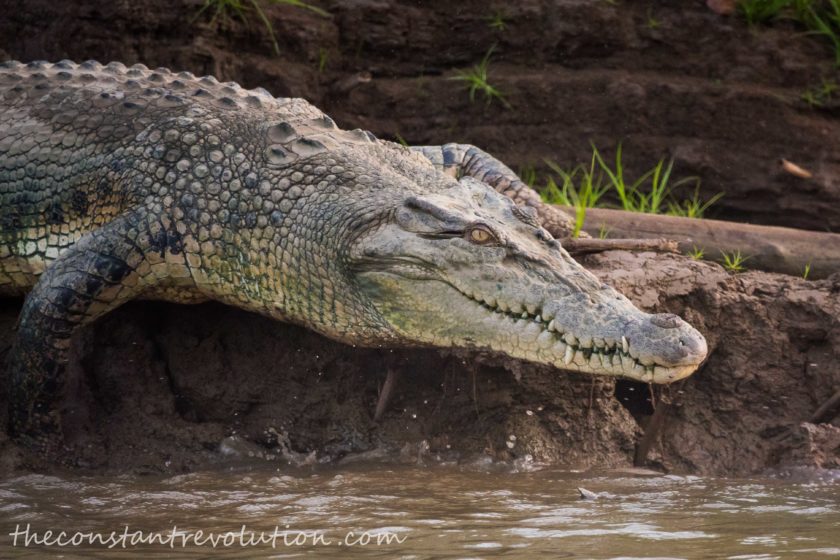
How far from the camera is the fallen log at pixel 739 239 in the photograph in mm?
5383

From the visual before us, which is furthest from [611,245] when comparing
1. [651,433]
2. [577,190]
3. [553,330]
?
[577,190]

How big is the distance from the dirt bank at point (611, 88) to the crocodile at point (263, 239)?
2699 mm

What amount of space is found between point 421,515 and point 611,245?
175cm

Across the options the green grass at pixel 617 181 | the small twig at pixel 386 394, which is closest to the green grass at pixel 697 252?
the green grass at pixel 617 181

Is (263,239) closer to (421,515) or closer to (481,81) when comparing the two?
(421,515)

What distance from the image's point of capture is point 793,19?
7.61 meters

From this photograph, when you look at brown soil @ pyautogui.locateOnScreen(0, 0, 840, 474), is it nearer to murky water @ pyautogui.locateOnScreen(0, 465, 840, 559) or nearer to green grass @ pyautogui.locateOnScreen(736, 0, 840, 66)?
murky water @ pyautogui.locateOnScreen(0, 465, 840, 559)

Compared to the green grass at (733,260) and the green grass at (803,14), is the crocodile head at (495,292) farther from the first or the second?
the green grass at (803,14)

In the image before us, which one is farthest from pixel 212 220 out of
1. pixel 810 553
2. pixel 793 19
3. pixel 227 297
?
pixel 793 19

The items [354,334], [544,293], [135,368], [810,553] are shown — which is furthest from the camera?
[135,368]

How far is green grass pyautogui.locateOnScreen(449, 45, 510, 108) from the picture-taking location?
24.3 ft

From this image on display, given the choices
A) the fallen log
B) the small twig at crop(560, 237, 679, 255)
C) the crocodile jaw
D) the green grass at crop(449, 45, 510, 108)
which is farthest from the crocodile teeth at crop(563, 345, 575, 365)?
the green grass at crop(449, 45, 510, 108)

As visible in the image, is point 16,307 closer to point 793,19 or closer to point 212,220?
point 212,220

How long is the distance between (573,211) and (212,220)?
1967 mm
